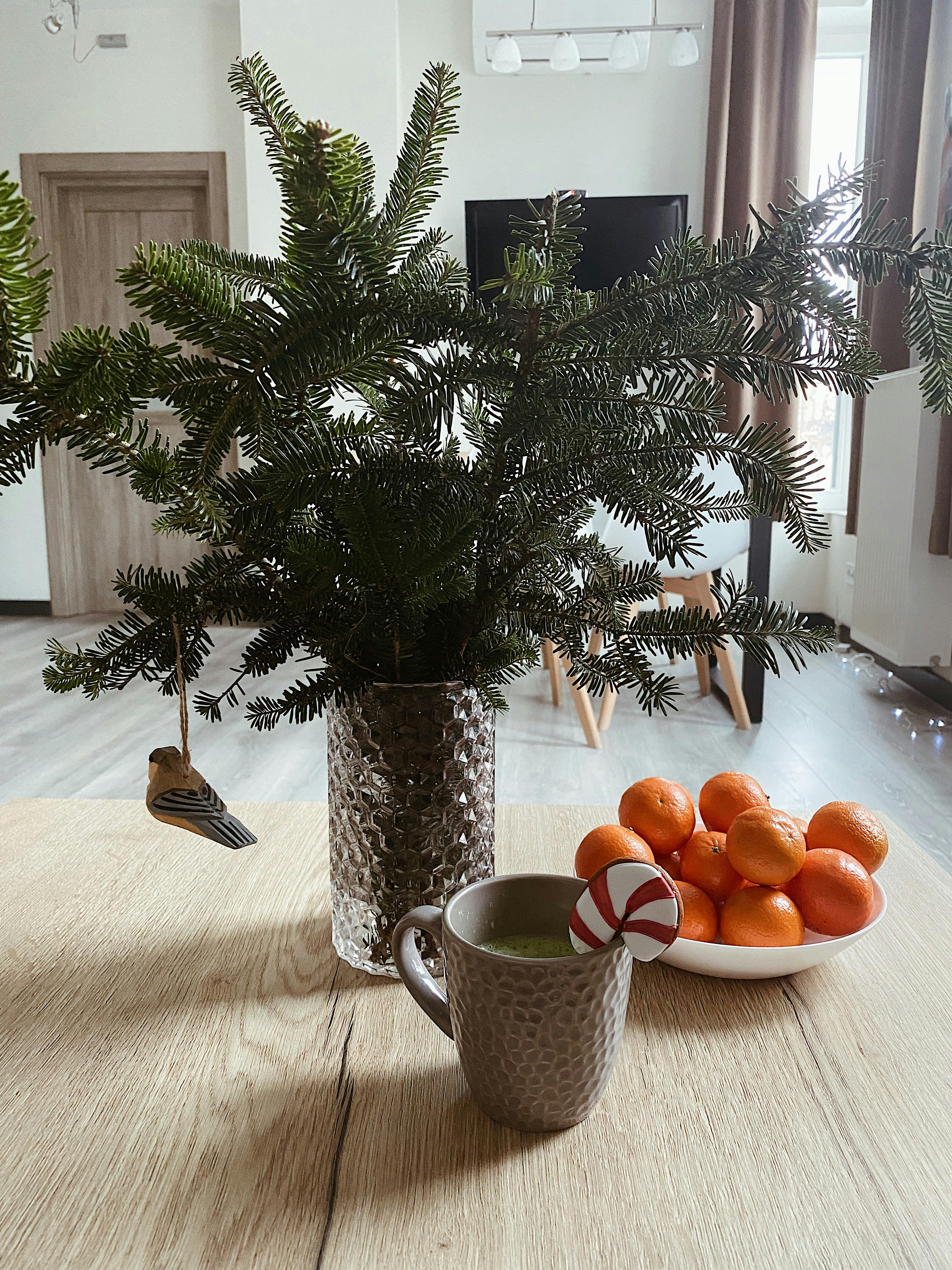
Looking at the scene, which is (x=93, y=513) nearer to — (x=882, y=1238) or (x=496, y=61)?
(x=496, y=61)

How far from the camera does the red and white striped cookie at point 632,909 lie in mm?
397

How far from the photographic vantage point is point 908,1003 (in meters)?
0.54

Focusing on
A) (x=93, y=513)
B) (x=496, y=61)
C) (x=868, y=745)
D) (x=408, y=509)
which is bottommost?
(x=868, y=745)

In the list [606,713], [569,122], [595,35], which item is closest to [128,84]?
[569,122]

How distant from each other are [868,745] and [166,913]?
8.03ft

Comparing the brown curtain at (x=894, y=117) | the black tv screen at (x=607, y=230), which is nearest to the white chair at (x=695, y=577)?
the brown curtain at (x=894, y=117)

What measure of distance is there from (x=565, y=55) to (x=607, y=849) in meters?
A: 3.88

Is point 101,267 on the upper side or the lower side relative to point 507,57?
lower

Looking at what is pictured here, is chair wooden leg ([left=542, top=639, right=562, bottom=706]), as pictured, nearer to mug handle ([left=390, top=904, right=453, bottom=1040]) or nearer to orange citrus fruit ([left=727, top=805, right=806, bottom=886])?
orange citrus fruit ([left=727, top=805, right=806, bottom=886])

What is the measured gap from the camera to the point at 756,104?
→ 3.90m

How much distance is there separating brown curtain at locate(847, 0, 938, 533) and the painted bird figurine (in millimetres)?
3656

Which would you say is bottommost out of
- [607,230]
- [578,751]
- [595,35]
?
[578,751]

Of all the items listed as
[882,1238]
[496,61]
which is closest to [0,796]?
[882,1238]

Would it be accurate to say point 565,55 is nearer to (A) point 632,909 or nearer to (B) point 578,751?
(B) point 578,751
